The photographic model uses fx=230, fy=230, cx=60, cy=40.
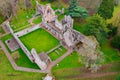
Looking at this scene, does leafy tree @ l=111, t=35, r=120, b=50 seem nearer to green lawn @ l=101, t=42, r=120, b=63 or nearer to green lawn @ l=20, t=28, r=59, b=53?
green lawn @ l=101, t=42, r=120, b=63

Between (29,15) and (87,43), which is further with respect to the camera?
(29,15)

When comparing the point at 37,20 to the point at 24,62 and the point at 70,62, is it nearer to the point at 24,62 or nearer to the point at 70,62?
the point at 24,62

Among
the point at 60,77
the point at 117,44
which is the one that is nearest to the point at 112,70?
the point at 117,44

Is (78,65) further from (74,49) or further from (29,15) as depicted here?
(29,15)

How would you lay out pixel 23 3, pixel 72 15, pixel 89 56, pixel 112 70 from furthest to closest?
pixel 23 3
pixel 72 15
pixel 112 70
pixel 89 56

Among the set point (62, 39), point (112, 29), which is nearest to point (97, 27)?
point (112, 29)

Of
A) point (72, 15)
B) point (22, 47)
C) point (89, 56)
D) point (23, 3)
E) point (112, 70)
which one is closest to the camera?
point (89, 56)
